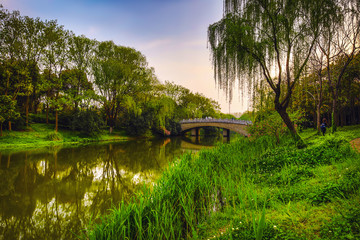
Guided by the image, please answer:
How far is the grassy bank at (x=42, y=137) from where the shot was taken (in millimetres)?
15320

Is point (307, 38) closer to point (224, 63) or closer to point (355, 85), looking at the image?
point (224, 63)

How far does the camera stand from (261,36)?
637cm

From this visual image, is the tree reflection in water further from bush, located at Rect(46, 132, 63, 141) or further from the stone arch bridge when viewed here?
the stone arch bridge

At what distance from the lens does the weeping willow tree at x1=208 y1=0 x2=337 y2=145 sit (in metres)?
5.99

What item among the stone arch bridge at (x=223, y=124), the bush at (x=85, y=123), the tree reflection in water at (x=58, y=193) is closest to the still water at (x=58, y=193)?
the tree reflection in water at (x=58, y=193)

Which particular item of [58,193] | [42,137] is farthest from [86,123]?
[58,193]

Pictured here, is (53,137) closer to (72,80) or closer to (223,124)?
(72,80)

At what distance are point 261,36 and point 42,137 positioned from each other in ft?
67.8

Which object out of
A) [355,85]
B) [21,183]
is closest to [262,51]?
[21,183]

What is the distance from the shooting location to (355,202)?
8.17 feet

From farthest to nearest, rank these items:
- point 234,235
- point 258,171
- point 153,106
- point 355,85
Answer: point 153,106, point 355,85, point 258,171, point 234,235

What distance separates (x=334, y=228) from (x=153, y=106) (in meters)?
25.8

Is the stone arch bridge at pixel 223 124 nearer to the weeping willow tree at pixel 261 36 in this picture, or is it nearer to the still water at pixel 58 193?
the weeping willow tree at pixel 261 36

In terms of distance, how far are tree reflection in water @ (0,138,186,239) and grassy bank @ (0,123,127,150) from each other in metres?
7.11
